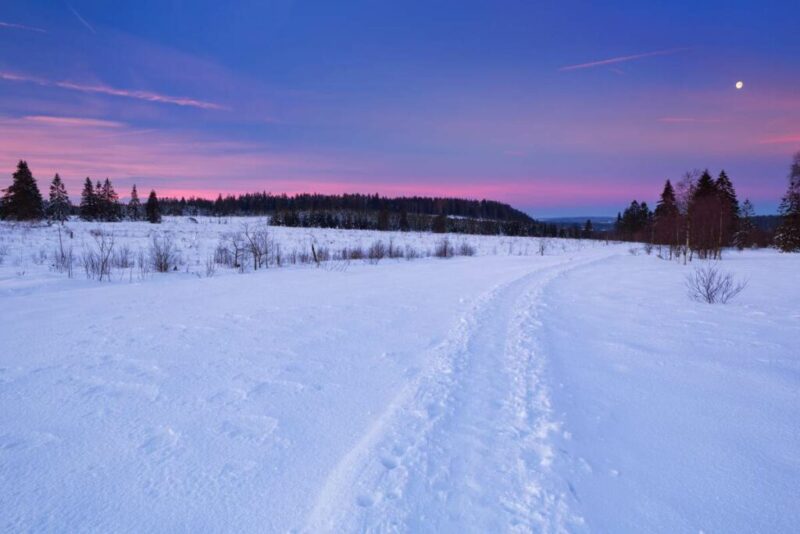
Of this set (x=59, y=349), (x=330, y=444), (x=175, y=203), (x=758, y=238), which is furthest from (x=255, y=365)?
(x=175, y=203)

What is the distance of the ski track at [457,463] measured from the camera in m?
2.54

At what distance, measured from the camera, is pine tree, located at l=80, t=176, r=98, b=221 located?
5756cm

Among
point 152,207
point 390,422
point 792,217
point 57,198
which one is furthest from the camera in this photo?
point 152,207

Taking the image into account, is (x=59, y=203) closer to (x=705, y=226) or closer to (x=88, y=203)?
(x=88, y=203)

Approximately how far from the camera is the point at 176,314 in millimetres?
7473

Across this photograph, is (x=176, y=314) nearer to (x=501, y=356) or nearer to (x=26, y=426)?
(x=26, y=426)

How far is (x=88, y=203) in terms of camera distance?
5816 cm

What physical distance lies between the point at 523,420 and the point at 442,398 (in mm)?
841

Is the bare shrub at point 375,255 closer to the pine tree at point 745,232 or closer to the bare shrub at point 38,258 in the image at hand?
the bare shrub at point 38,258

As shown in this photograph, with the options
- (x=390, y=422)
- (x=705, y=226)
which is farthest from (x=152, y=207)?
(x=390, y=422)

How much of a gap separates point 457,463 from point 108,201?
75.7 metres

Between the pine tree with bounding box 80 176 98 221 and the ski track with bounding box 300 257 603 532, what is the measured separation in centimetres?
6927

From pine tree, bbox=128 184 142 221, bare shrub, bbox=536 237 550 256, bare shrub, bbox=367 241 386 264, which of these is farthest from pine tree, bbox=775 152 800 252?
pine tree, bbox=128 184 142 221

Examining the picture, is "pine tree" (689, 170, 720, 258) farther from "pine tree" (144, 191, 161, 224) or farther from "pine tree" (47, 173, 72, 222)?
"pine tree" (47, 173, 72, 222)
